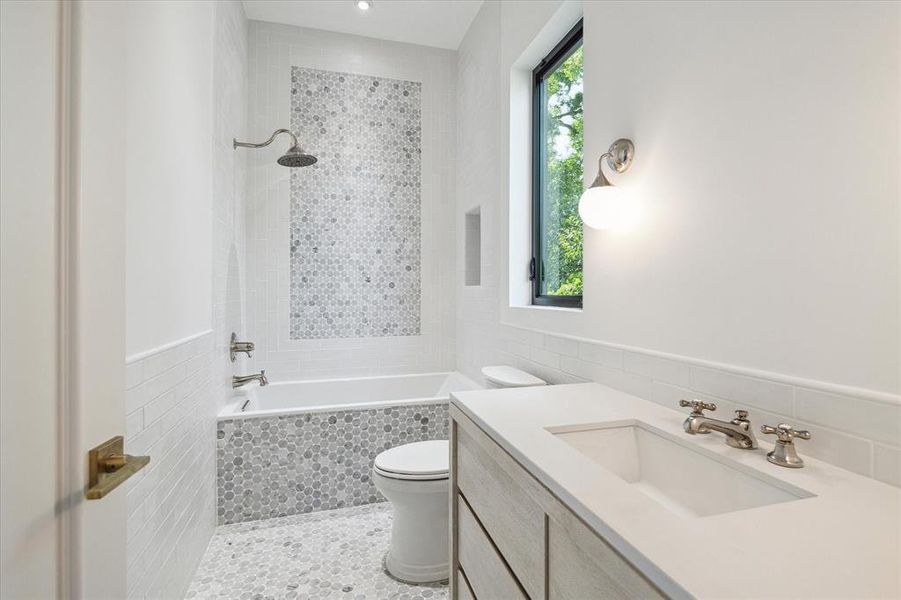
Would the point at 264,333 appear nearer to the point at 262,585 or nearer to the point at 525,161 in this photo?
the point at 262,585

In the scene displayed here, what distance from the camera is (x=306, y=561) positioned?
1.93 metres

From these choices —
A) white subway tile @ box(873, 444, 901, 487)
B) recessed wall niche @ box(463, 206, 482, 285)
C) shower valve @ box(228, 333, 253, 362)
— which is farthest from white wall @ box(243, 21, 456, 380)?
white subway tile @ box(873, 444, 901, 487)

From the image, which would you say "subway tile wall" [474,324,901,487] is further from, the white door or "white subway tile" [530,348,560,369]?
the white door

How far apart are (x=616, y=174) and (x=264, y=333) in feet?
8.22

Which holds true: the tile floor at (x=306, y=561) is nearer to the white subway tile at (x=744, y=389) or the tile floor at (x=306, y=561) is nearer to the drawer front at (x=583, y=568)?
the drawer front at (x=583, y=568)

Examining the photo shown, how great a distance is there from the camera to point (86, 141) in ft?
1.87

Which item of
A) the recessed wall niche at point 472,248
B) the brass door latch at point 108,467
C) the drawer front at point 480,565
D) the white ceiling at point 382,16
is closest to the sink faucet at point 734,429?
the drawer front at point 480,565

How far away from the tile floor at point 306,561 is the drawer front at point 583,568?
1.18m

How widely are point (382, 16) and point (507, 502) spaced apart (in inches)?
123

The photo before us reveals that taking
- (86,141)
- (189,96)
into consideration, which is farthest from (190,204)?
(86,141)

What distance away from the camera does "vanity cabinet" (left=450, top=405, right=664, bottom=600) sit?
0.67 m

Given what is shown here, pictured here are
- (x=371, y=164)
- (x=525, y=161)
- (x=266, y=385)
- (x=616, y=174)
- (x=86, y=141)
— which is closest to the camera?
(x=86, y=141)

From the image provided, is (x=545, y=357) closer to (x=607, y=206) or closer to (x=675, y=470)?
(x=607, y=206)

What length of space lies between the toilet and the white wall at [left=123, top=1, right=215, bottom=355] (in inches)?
39.0
